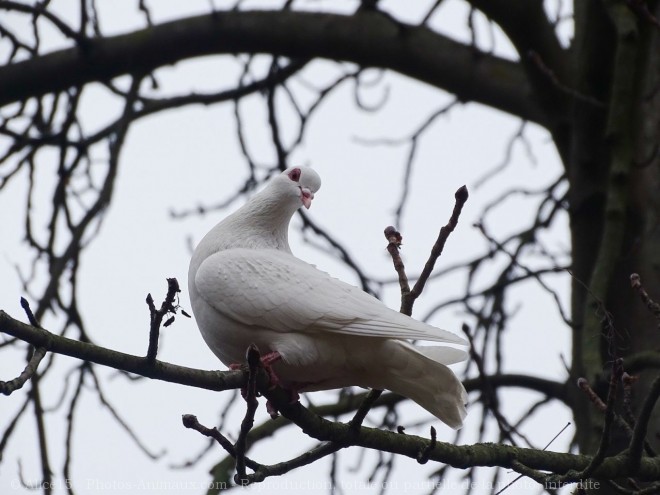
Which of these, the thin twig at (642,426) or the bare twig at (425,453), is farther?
the bare twig at (425,453)

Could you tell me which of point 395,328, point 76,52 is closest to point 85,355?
point 395,328

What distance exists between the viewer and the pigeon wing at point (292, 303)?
3.32 meters

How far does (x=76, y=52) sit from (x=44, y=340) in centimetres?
404

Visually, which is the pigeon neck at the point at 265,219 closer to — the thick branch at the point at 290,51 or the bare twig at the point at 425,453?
the bare twig at the point at 425,453

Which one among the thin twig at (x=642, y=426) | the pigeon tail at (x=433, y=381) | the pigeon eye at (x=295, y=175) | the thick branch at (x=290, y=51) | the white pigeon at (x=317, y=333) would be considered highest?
the thick branch at (x=290, y=51)

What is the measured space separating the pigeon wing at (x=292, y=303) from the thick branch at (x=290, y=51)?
274 cm

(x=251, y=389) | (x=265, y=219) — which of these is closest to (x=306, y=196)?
(x=265, y=219)

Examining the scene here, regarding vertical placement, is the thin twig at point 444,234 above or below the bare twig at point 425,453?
above

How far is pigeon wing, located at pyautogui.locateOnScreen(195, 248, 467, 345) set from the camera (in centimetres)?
332

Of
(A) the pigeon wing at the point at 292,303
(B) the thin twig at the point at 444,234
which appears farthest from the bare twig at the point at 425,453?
(B) the thin twig at the point at 444,234

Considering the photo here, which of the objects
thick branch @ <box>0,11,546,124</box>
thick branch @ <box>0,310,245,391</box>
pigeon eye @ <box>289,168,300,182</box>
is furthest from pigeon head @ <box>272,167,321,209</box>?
thick branch @ <box>0,11,546,124</box>

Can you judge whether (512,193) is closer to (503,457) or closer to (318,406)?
(318,406)

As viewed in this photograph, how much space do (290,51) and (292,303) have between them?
3.17 meters

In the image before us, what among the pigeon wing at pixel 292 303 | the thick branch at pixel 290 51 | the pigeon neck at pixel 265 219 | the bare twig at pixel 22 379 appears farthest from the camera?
the thick branch at pixel 290 51
